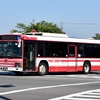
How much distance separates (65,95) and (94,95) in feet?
4.14

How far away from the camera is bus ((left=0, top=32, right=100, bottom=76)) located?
83.8 feet

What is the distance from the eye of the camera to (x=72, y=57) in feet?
94.9

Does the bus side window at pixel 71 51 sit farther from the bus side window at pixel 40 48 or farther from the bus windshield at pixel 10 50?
the bus windshield at pixel 10 50

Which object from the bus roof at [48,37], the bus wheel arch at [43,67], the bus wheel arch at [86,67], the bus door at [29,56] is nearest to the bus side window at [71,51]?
the bus roof at [48,37]

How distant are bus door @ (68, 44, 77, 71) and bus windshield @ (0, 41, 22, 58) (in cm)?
487

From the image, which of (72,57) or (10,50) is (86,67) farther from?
(10,50)

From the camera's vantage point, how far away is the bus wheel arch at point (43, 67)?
1047 inches

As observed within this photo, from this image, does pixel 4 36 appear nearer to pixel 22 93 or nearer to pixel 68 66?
pixel 68 66

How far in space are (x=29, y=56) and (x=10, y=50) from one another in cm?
137

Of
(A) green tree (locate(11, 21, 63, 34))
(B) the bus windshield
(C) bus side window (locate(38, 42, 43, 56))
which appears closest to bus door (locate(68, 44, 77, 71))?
(C) bus side window (locate(38, 42, 43, 56))

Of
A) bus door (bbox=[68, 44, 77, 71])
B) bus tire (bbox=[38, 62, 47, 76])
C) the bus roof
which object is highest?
the bus roof

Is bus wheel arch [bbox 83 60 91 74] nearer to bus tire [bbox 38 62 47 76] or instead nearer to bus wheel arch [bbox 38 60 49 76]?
bus wheel arch [bbox 38 60 49 76]

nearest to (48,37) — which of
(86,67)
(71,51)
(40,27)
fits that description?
(71,51)

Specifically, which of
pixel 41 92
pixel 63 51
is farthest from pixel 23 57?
pixel 41 92
